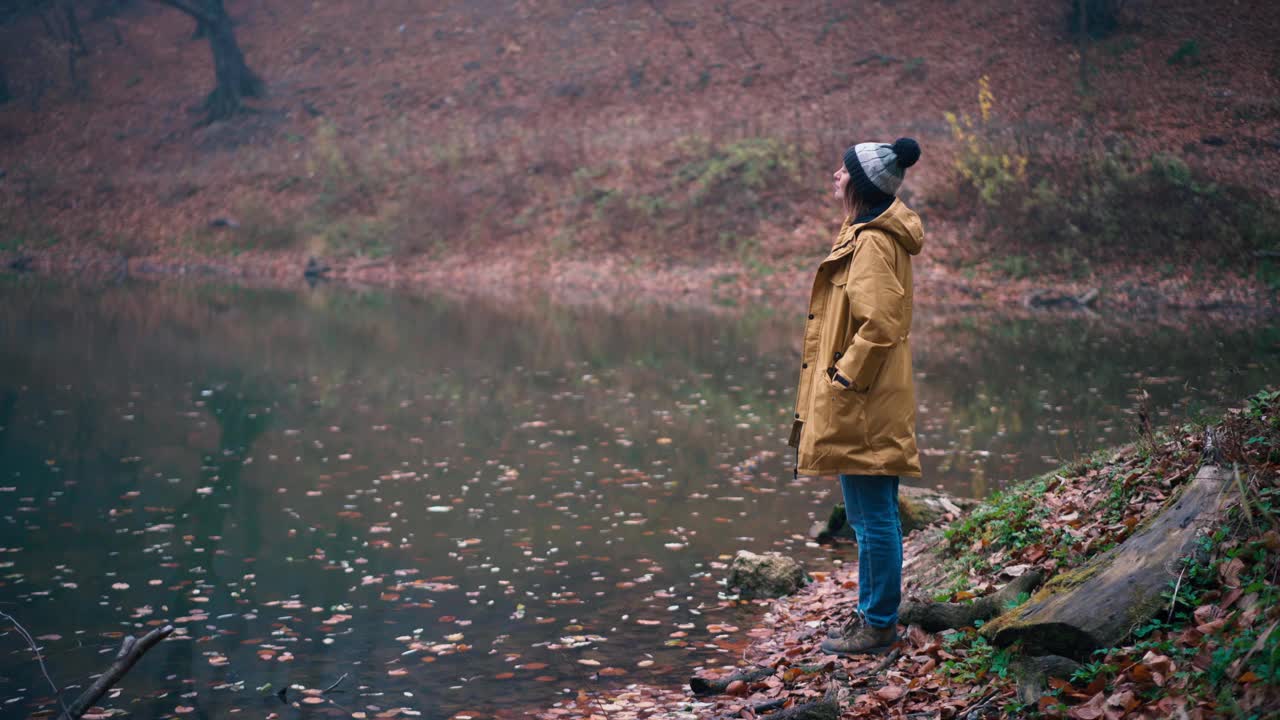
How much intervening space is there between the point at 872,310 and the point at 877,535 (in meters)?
1.06

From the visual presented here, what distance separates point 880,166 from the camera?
438cm

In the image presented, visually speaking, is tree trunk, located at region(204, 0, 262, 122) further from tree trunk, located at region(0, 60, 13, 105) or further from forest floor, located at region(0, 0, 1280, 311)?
tree trunk, located at region(0, 60, 13, 105)

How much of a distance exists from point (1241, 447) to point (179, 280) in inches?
1039

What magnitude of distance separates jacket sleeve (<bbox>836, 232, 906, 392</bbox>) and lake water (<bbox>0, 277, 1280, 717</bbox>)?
6.31 feet

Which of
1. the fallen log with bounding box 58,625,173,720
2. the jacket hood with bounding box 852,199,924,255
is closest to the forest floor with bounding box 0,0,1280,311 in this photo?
the jacket hood with bounding box 852,199,924,255

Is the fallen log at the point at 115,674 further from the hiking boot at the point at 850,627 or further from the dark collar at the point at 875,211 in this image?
the dark collar at the point at 875,211

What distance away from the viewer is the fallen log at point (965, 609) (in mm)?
4379

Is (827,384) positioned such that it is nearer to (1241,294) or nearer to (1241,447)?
(1241,447)

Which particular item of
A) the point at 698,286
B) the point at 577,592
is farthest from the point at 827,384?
the point at 698,286

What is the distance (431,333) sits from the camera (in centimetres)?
1780

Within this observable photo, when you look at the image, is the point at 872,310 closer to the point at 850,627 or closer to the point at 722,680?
the point at 850,627

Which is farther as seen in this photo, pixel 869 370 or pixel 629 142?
pixel 629 142

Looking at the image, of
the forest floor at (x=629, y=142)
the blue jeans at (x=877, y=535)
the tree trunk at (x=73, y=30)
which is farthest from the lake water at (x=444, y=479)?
the tree trunk at (x=73, y=30)

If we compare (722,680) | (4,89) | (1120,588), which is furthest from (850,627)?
(4,89)
